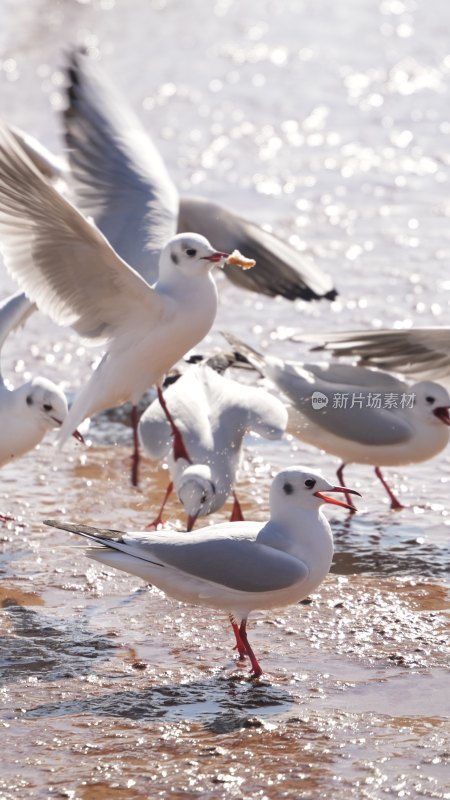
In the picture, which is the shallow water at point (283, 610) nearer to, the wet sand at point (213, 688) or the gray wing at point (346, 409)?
the wet sand at point (213, 688)

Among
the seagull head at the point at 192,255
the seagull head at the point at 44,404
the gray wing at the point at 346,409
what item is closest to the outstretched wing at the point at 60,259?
the seagull head at the point at 192,255

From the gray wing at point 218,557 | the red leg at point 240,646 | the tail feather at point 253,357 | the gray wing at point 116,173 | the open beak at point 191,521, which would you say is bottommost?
the open beak at point 191,521

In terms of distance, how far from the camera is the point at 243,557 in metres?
4.71

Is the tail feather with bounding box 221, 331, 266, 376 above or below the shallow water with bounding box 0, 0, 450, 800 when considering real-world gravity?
above

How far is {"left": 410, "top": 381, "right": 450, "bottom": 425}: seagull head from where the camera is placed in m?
6.47

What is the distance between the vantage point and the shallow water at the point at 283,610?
4.12m

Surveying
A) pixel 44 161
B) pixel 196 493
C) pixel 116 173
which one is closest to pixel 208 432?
pixel 196 493

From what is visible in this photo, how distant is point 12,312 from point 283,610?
203 cm

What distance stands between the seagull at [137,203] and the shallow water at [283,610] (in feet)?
1.41

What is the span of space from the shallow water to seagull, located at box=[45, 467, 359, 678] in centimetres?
24

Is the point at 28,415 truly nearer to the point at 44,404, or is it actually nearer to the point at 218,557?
the point at 44,404

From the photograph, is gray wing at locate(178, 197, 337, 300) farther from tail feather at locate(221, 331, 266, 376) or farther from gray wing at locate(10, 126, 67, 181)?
tail feather at locate(221, 331, 266, 376)

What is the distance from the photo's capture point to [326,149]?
472 inches

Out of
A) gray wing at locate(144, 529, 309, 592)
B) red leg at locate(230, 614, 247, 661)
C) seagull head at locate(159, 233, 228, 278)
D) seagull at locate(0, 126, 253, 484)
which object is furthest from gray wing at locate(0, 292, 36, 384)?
red leg at locate(230, 614, 247, 661)
